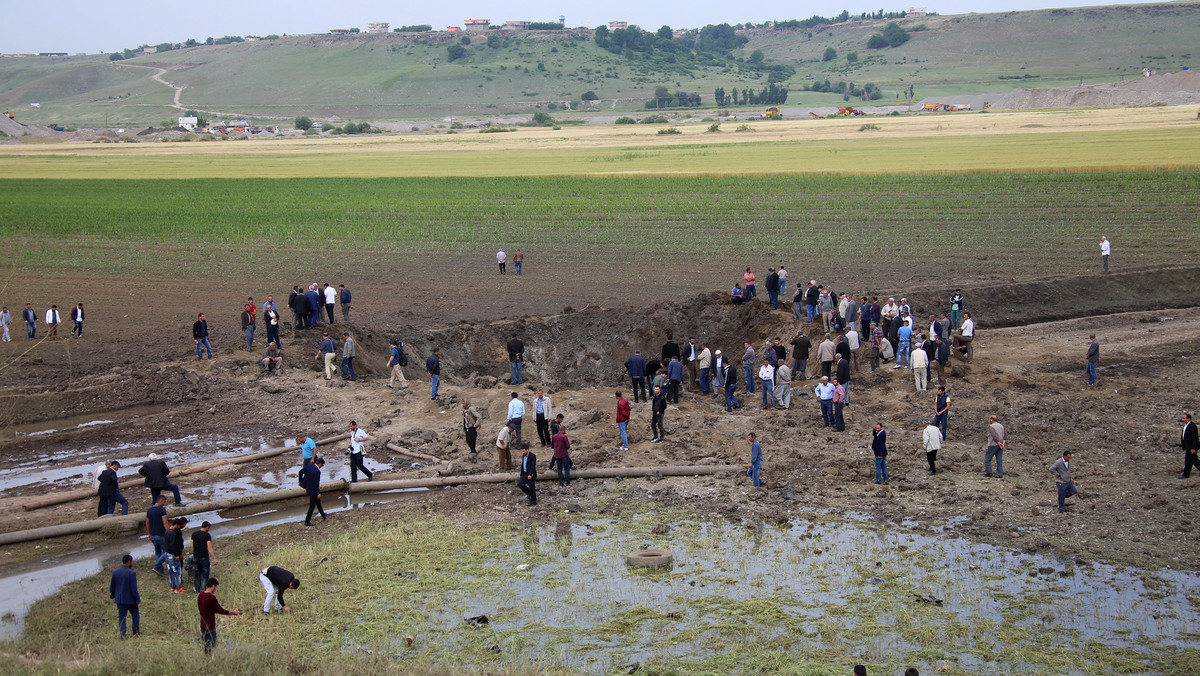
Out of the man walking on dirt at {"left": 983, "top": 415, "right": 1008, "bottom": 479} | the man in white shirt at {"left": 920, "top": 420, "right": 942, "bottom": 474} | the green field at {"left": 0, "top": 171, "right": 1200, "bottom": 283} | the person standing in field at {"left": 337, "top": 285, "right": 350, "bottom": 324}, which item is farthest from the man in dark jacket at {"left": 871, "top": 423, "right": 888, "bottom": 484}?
the green field at {"left": 0, "top": 171, "right": 1200, "bottom": 283}

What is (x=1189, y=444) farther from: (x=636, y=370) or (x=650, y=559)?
(x=636, y=370)

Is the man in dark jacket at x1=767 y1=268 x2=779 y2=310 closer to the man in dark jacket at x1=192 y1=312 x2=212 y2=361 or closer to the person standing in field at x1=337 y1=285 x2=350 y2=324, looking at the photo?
A: the person standing in field at x1=337 y1=285 x2=350 y2=324


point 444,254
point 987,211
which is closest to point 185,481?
point 444,254

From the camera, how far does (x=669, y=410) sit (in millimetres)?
21500

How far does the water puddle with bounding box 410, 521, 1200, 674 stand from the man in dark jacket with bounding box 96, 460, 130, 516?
6.67 m

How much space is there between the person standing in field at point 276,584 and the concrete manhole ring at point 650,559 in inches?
192

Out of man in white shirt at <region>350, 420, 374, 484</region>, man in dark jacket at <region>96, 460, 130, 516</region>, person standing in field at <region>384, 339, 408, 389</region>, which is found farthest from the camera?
person standing in field at <region>384, 339, 408, 389</region>

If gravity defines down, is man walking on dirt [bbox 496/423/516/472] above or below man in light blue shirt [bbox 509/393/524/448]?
below

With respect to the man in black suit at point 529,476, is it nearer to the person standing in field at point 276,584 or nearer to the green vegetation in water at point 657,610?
the green vegetation in water at point 657,610

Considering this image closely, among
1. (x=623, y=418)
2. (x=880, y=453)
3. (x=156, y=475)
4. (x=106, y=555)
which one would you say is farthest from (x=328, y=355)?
(x=880, y=453)

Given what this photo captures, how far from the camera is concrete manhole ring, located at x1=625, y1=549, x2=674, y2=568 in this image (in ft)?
46.3

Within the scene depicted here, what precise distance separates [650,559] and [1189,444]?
32.0ft

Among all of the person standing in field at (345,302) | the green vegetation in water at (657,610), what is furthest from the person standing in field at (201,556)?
the person standing in field at (345,302)

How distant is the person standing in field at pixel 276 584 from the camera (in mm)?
12570
